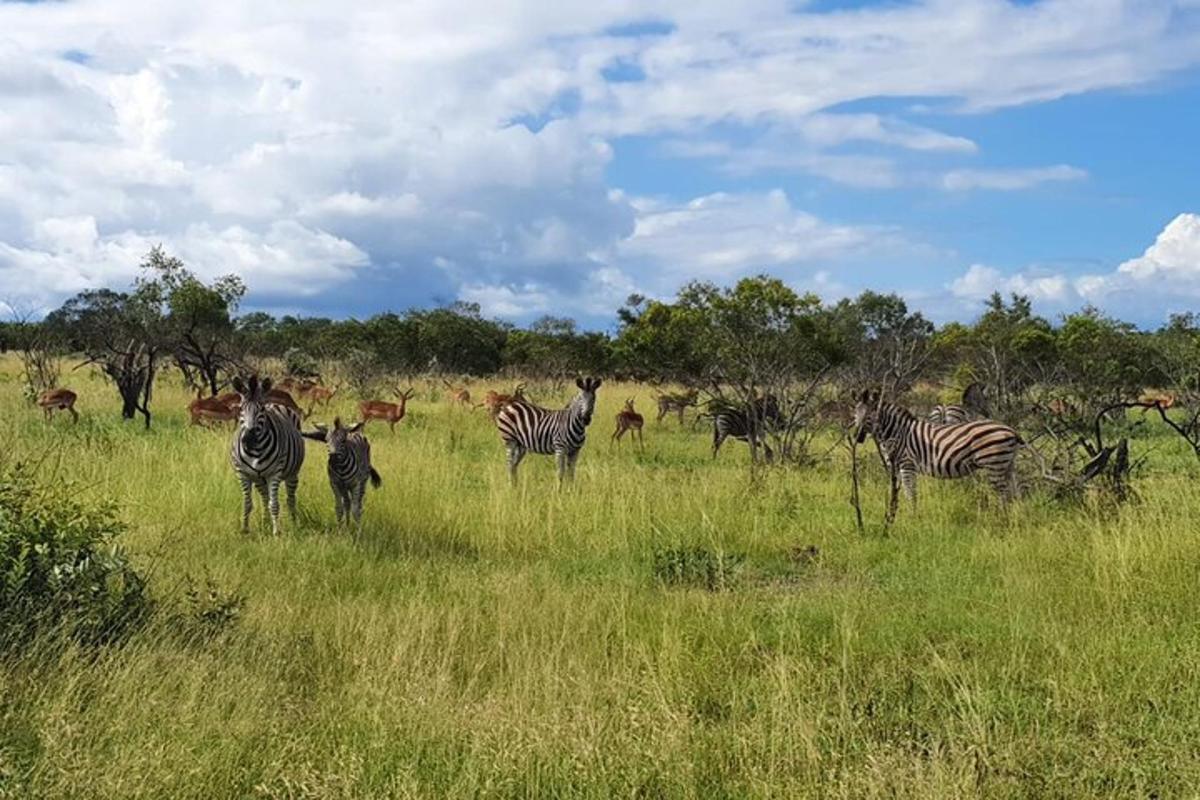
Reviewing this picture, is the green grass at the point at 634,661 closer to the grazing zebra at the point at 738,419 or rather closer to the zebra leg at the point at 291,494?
the zebra leg at the point at 291,494

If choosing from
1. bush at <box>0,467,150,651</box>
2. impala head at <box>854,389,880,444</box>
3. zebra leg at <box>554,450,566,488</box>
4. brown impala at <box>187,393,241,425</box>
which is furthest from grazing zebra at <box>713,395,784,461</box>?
bush at <box>0,467,150,651</box>

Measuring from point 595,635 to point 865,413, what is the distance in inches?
279

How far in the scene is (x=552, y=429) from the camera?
596 inches

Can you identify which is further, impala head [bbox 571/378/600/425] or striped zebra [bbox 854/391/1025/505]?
impala head [bbox 571/378/600/425]

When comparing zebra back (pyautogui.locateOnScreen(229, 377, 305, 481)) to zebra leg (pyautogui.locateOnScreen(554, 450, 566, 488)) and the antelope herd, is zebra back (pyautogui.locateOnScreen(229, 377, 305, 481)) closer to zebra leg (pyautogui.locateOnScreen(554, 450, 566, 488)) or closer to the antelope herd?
the antelope herd

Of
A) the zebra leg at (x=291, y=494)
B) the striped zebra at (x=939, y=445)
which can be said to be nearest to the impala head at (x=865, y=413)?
the striped zebra at (x=939, y=445)

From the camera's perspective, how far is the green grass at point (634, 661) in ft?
13.9

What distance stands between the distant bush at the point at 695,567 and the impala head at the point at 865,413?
412cm

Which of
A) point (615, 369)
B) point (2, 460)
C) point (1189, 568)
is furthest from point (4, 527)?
point (615, 369)

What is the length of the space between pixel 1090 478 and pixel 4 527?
10307mm

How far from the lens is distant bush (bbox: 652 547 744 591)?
8235 mm

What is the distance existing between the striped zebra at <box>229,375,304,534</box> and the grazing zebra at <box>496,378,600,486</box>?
4183 mm

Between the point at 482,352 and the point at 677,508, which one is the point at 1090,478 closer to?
the point at 677,508

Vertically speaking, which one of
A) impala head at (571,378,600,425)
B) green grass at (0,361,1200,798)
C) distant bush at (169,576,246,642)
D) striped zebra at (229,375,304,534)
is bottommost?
green grass at (0,361,1200,798)
